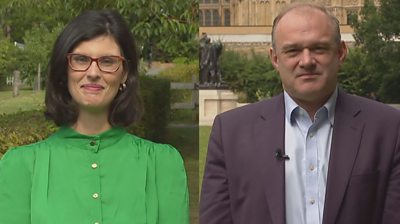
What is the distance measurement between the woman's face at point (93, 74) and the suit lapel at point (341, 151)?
2.13 ft

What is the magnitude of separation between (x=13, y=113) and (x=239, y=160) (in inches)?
109

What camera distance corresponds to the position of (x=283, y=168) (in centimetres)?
207

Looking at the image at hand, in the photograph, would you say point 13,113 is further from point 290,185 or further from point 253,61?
point 290,185

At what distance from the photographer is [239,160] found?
7.01 ft

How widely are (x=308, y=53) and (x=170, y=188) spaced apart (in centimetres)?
53

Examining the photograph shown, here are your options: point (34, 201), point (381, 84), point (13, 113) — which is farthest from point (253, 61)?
point (34, 201)

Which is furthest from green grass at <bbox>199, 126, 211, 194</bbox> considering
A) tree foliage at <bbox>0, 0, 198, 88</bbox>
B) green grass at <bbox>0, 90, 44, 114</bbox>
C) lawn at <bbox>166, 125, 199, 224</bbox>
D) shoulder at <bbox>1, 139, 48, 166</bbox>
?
shoulder at <bbox>1, 139, 48, 166</bbox>

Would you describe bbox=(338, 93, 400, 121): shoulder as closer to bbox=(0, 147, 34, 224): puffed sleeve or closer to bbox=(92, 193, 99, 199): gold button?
bbox=(92, 193, 99, 199): gold button

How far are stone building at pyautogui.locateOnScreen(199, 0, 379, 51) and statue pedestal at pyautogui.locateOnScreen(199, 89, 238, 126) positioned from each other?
0.28 meters

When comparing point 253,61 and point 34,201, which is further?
point 253,61

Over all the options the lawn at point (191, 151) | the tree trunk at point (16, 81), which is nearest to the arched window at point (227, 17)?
the lawn at point (191, 151)

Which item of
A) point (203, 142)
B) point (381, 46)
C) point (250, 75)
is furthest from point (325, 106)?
point (203, 142)

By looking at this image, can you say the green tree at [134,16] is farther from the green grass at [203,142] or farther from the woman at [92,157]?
the woman at [92,157]

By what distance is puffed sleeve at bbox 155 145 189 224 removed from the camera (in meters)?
1.97
